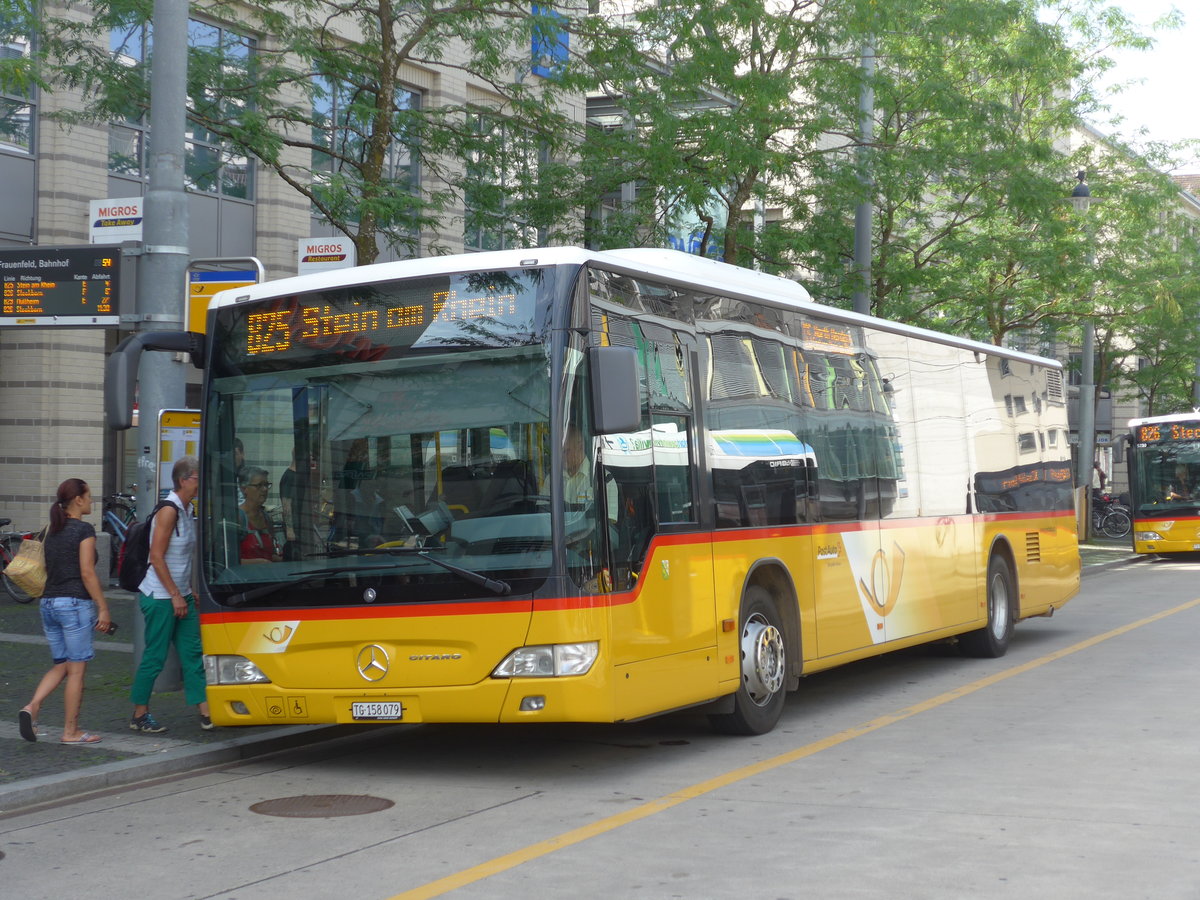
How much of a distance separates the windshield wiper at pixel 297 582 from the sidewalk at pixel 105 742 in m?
1.07

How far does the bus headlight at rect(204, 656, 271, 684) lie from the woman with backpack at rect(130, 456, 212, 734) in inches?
34.0

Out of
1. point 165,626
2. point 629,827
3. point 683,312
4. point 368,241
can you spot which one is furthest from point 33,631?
point 629,827

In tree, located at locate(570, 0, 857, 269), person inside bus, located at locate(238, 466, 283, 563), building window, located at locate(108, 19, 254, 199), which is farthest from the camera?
building window, located at locate(108, 19, 254, 199)

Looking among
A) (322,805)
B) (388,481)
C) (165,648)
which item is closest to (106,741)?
(165,648)

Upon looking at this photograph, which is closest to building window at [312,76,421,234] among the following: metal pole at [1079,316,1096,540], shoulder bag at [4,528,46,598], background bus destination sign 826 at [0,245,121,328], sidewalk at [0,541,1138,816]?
background bus destination sign 826 at [0,245,121,328]

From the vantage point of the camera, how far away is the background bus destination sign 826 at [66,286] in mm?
11477

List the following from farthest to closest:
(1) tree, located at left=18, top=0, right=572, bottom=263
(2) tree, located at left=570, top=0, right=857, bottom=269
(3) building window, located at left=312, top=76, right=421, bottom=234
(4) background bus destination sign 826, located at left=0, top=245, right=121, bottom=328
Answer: (2) tree, located at left=570, top=0, right=857, bottom=269 → (1) tree, located at left=18, top=0, right=572, bottom=263 → (3) building window, located at left=312, top=76, right=421, bottom=234 → (4) background bus destination sign 826, located at left=0, top=245, right=121, bottom=328

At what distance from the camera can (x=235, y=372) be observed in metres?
8.84

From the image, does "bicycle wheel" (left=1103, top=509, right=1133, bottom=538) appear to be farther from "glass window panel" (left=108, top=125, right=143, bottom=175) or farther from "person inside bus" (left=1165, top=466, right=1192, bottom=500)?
"glass window panel" (left=108, top=125, right=143, bottom=175)

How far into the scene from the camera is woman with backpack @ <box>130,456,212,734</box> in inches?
376

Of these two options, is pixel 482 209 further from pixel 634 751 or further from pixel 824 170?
pixel 634 751

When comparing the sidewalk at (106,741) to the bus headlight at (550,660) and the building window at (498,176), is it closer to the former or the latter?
the bus headlight at (550,660)

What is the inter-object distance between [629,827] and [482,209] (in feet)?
37.7

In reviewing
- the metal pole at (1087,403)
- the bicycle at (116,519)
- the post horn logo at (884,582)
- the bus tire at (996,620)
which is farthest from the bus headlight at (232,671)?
the metal pole at (1087,403)
